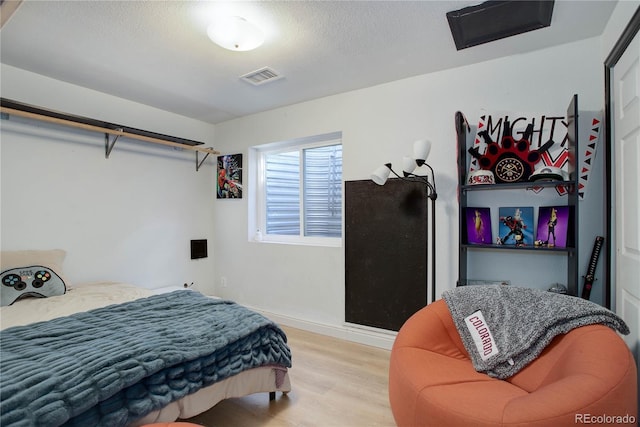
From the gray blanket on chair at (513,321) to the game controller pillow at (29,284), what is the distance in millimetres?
2691

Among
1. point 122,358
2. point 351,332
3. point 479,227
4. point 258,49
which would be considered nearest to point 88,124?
point 258,49

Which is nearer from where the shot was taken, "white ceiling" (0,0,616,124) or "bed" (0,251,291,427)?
"bed" (0,251,291,427)

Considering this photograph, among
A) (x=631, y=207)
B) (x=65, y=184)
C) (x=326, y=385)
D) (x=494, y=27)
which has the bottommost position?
(x=326, y=385)

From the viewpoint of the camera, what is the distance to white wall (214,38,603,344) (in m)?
2.22

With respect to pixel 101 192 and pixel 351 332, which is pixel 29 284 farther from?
pixel 351 332

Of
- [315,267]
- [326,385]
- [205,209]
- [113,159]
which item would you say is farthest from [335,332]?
[113,159]

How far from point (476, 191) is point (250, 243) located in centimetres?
240

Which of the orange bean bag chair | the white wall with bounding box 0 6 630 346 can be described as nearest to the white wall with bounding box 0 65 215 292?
the white wall with bounding box 0 6 630 346

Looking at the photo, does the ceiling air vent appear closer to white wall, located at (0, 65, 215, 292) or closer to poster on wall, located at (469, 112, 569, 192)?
white wall, located at (0, 65, 215, 292)

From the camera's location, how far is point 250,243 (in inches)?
146

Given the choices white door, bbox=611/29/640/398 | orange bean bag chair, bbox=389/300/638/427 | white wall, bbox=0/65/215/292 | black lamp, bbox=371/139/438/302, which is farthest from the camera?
white wall, bbox=0/65/215/292

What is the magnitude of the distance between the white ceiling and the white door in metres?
0.45

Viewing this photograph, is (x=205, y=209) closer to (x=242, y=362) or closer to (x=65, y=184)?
(x=65, y=184)

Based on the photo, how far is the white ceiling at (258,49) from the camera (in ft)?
5.91
